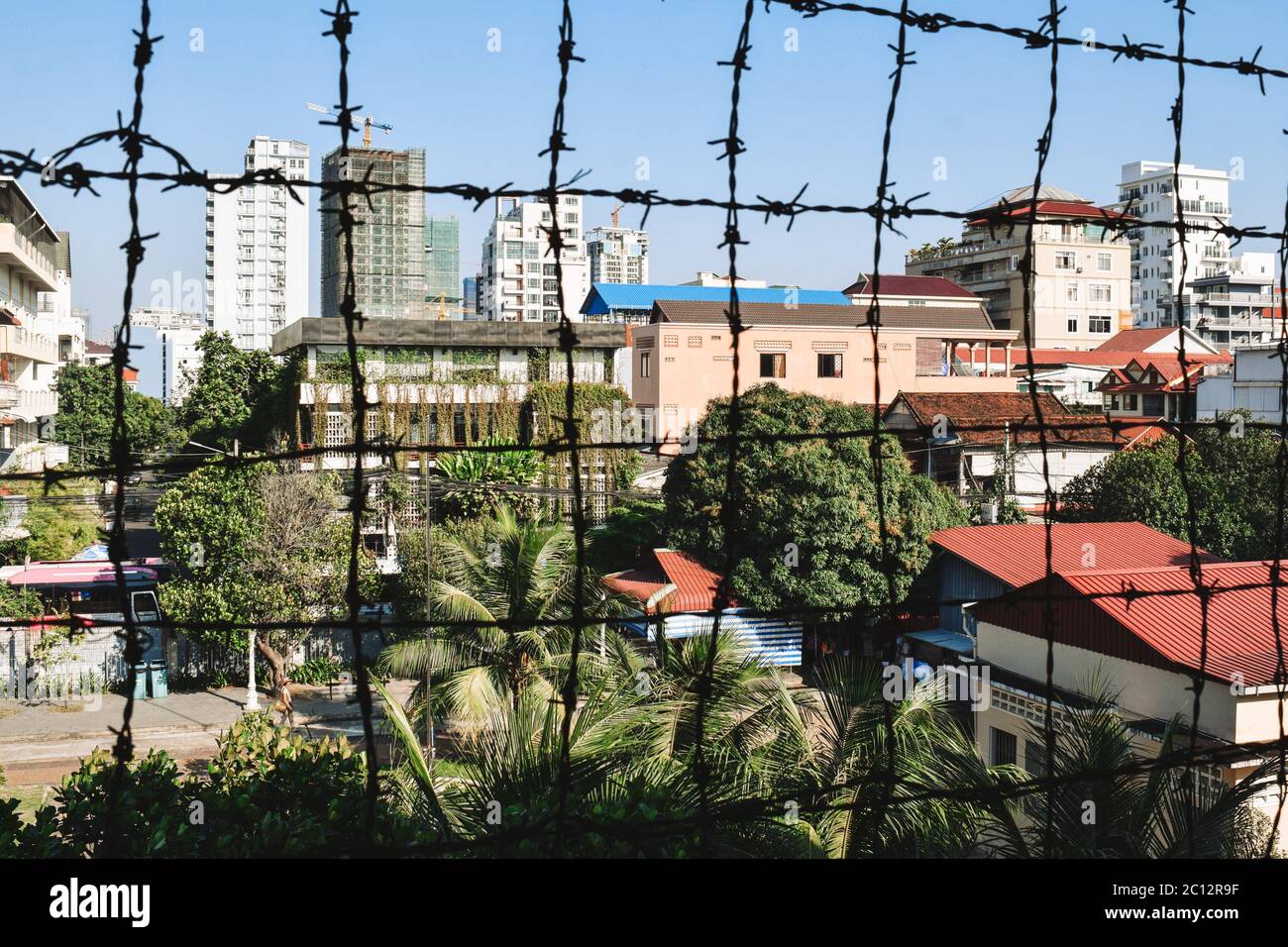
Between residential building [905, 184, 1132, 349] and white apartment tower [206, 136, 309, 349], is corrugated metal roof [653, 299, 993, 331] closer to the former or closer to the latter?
residential building [905, 184, 1132, 349]

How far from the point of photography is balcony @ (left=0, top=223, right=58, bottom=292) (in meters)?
19.7

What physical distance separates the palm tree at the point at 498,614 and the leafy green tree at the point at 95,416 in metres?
22.0

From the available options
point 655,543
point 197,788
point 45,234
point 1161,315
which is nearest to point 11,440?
point 45,234

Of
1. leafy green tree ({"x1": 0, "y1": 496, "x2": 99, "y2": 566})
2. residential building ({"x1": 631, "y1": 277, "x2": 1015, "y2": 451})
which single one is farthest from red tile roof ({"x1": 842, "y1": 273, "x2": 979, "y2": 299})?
leafy green tree ({"x1": 0, "y1": 496, "x2": 99, "y2": 566})

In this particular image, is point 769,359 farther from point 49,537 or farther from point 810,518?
point 49,537

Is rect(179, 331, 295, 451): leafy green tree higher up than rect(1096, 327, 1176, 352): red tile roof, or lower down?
lower down

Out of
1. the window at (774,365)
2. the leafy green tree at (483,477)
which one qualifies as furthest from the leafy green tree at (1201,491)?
the leafy green tree at (483,477)

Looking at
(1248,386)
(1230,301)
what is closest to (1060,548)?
(1248,386)

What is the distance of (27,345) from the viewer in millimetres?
22438

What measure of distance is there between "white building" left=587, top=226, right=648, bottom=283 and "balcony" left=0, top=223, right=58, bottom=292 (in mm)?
58150

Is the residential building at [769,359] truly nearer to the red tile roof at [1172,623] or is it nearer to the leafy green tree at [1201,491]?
the leafy green tree at [1201,491]

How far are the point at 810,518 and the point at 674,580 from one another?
6.25 ft
